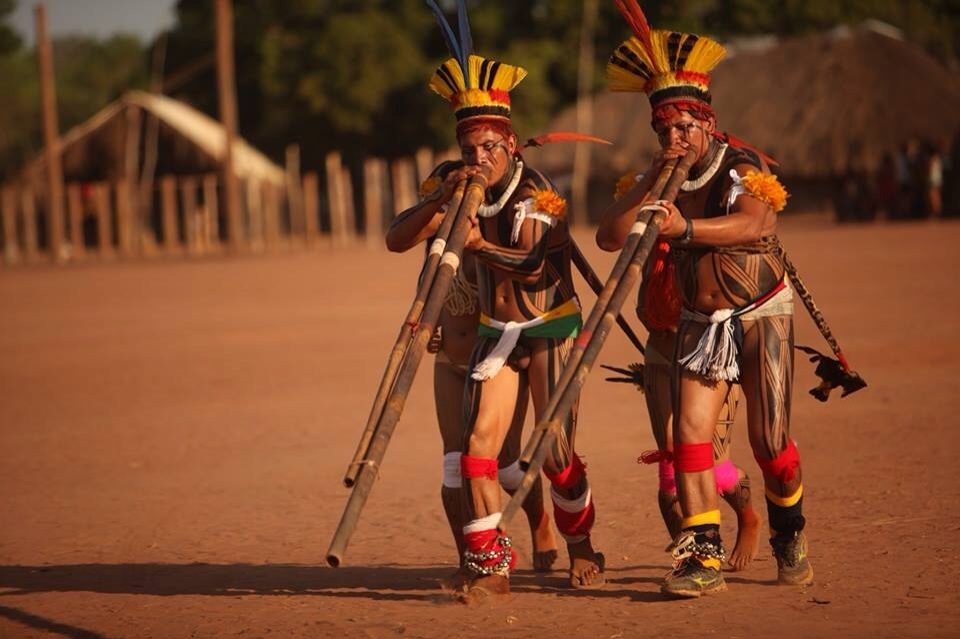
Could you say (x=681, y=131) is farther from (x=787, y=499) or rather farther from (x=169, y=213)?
(x=169, y=213)

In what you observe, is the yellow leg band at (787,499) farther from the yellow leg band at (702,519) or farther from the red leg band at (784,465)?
the yellow leg band at (702,519)

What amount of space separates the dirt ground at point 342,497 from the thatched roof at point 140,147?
23882 millimetres

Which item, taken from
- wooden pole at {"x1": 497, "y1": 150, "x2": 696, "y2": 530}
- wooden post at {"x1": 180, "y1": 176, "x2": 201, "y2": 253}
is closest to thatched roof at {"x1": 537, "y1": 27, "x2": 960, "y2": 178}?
wooden post at {"x1": 180, "y1": 176, "x2": 201, "y2": 253}

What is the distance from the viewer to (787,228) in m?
33.8

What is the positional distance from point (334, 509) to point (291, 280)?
57.0 ft

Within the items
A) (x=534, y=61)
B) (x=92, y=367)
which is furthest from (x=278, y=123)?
(x=92, y=367)

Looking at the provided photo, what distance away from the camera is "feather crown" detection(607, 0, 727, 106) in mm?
5652

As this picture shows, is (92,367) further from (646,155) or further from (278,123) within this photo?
(278,123)

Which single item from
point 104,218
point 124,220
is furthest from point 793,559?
point 104,218

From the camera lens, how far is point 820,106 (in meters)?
38.9

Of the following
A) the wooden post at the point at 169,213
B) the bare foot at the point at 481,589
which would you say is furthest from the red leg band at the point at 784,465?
the wooden post at the point at 169,213

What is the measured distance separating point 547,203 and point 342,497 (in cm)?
298

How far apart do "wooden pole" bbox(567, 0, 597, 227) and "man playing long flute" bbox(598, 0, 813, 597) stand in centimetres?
3362

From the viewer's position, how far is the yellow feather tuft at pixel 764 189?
5.56 meters
